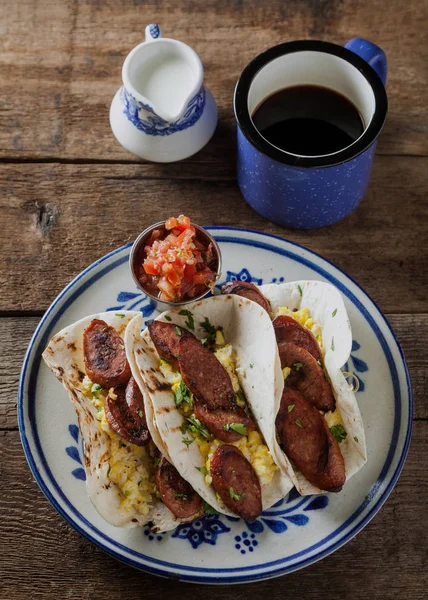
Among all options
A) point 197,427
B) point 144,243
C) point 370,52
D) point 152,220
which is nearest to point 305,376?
point 197,427

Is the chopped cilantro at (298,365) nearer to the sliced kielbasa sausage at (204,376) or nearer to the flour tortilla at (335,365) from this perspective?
the flour tortilla at (335,365)

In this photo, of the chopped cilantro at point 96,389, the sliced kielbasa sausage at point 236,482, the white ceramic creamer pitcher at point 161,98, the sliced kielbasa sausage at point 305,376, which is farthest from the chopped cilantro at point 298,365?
the white ceramic creamer pitcher at point 161,98

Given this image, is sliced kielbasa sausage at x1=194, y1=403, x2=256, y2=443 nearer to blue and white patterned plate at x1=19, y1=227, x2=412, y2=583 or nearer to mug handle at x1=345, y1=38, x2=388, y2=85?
blue and white patterned plate at x1=19, y1=227, x2=412, y2=583

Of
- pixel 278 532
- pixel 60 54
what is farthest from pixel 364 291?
pixel 60 54

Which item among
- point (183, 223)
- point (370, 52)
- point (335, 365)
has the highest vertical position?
point (370, 52)

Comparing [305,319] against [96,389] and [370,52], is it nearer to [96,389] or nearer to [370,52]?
[96,389]

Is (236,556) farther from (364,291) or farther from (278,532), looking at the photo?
(364,291)
